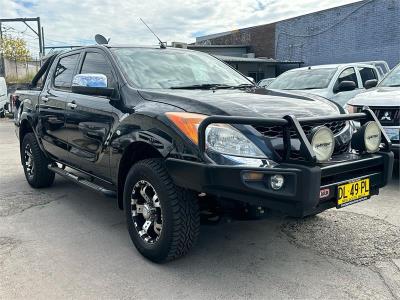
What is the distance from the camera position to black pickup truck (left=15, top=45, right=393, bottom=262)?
2.66 meters

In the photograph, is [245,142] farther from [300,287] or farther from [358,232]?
[358,232]

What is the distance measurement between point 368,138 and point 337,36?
61.5 ft

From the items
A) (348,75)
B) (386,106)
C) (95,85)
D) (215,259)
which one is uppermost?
(348,75)

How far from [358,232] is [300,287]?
1.27 meters

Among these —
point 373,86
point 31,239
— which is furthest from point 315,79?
point 31,239

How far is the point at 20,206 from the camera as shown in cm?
491

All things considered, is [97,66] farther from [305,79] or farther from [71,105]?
[305,79]

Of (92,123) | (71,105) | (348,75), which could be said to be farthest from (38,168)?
(348,75)

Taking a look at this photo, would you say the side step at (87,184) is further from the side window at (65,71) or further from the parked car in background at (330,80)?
the parked car in background at (330,80)

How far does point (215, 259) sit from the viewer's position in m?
3.39

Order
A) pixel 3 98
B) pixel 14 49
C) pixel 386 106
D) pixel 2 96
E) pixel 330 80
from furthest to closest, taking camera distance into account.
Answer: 1. pixel 14 49
2. pixel 3 98
3. pixel 2 96
4. pixel 330 80
5. pixel 386 106

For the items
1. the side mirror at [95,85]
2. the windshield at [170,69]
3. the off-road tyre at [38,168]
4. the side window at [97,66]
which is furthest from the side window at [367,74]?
the side mirror at [95,85]

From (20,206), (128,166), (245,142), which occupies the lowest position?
(20,206)

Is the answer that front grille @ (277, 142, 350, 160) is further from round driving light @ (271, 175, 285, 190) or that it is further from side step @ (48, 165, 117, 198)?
side step @ (48, 165, 117, 198)
